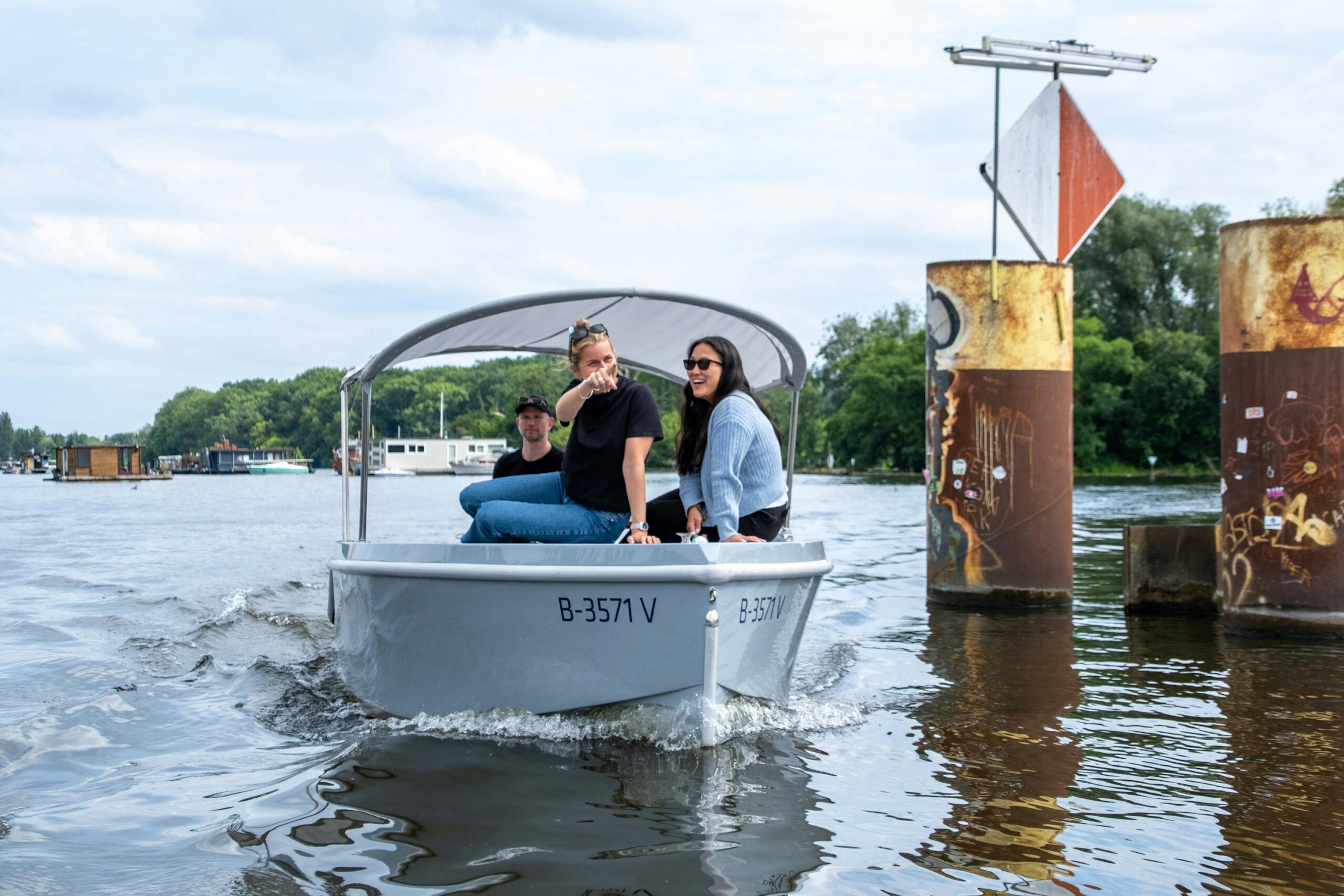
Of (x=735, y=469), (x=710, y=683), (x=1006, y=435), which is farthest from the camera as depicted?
(x=1006, y=435)

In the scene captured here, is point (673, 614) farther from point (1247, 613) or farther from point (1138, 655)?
point (1247, 613)

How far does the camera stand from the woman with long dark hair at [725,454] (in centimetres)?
625

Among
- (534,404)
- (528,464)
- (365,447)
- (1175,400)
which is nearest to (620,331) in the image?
(534,404)

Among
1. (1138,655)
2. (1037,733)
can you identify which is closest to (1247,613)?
(1138,655)

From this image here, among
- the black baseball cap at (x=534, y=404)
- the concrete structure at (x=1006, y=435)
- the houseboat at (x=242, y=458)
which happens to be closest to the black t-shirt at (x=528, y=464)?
the black baseball cap at (x=534, y=404)

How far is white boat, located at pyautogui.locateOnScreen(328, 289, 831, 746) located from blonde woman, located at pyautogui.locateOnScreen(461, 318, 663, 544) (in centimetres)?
31

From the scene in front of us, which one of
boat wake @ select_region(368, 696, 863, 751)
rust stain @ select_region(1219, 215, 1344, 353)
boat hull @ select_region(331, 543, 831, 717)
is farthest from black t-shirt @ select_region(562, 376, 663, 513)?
rust stain @ select_region(1219, 215, 1344, 353)

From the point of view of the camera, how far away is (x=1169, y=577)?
11133 mm

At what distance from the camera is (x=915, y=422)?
74.9 metres

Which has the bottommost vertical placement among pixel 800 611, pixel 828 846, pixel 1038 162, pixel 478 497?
pixel 828 846

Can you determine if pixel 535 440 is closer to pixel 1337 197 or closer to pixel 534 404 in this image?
pixel 534 404

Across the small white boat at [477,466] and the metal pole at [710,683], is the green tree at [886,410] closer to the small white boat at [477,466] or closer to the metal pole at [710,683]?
the small white boat at [477,466]

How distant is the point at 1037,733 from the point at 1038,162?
278 inches

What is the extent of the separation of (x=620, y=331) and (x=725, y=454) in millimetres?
2432
